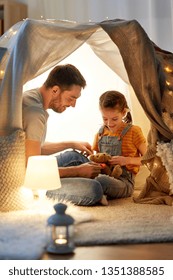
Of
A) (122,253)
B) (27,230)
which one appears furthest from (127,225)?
(27,230)

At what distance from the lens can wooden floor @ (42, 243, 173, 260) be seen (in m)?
1.83

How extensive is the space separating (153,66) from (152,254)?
3.16 ft

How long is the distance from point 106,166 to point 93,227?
0.72 m

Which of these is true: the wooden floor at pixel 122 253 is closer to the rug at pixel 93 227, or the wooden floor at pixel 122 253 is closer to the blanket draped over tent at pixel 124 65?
the rug at pixel 93 227

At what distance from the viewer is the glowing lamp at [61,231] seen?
190 centimetres

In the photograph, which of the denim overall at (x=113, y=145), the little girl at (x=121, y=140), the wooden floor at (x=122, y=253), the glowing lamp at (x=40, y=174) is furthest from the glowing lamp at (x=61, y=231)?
the denim overall at (x=113, y=145)

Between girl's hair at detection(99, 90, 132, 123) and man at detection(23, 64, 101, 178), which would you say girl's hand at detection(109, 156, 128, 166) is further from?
girl's hair at detection(99, 90, 132, 123)

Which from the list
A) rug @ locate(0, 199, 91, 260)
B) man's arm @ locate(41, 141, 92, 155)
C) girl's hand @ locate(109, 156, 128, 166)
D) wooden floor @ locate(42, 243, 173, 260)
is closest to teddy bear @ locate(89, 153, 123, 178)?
girl's hand @ locate(109, 156, 128, 166)

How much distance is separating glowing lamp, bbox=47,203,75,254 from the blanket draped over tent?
523 millimetres

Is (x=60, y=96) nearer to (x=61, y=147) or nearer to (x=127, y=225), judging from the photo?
(x=61, y=147)

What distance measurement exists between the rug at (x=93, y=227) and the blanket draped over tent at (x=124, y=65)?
0.60 ft

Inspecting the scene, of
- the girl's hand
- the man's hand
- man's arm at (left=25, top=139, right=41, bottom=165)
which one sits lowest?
the girl's hand

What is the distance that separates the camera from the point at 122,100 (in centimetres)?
288
